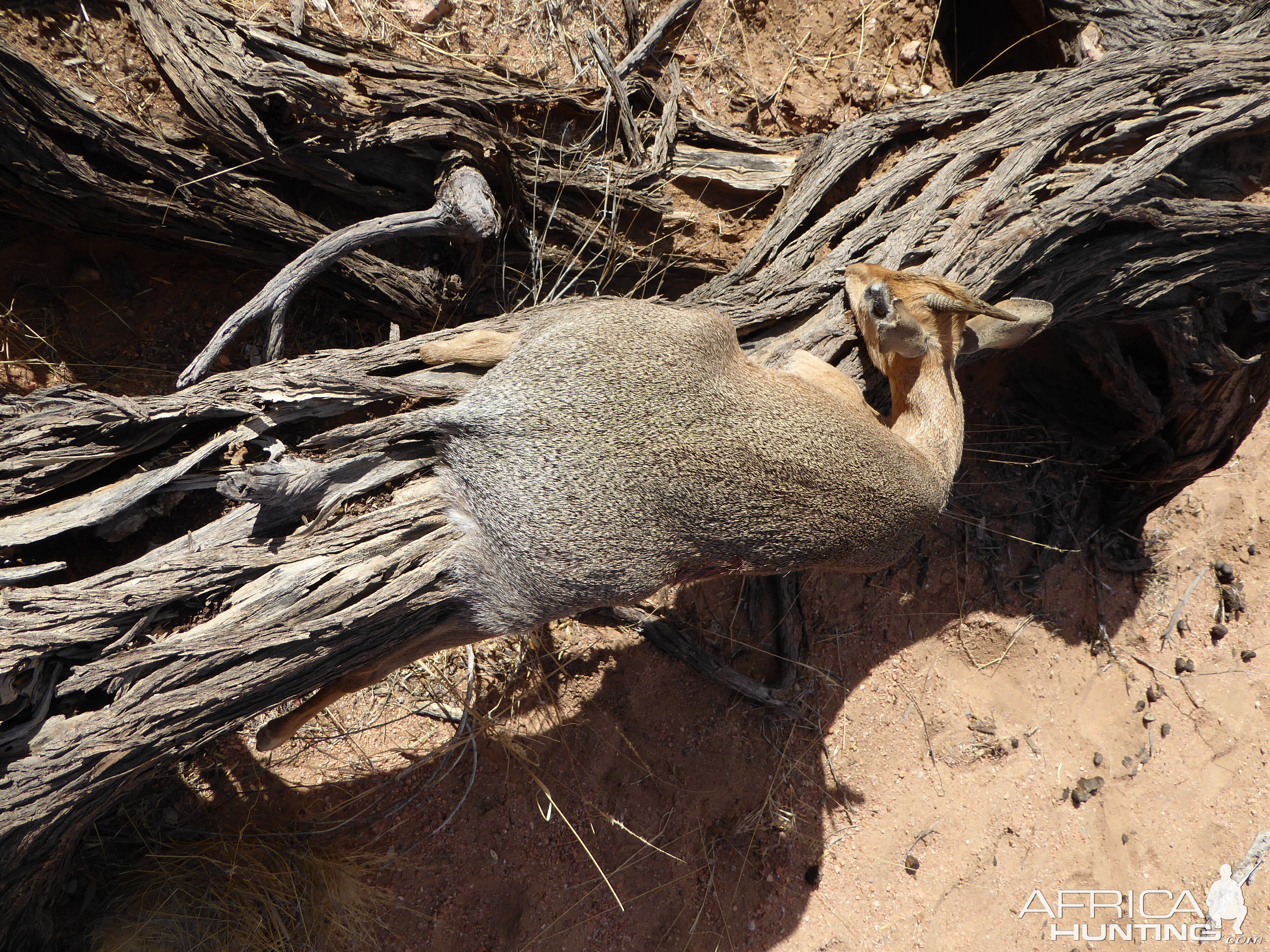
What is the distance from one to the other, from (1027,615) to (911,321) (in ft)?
8.63

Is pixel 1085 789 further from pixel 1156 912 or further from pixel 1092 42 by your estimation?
pixel 1092 42

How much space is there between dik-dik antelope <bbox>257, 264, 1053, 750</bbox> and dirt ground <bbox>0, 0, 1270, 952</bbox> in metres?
1.07

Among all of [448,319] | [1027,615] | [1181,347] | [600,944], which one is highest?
[448,319]

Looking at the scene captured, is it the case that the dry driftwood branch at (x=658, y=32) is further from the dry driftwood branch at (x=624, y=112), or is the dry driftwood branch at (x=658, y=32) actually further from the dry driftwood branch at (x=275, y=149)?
the dry driftwood branch at (x=275, y=149)

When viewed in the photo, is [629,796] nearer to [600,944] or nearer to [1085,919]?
[600,944]

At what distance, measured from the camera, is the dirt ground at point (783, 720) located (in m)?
3.59

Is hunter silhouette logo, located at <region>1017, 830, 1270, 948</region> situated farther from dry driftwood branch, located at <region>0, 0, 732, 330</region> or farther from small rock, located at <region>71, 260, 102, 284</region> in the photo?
small rock, located at <region>71, 260, 102, 284</region>

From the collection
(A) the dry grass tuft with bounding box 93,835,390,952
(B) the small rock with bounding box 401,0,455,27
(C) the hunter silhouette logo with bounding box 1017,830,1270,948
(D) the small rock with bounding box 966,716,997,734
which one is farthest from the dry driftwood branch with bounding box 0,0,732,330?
(C) the hunter silhouette logo with bounding box 1017,830,1270,948

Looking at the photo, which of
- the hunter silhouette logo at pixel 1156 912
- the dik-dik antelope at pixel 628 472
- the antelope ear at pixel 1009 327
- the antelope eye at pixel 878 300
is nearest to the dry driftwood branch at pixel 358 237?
the dik-dik antelope at pixel 628 472

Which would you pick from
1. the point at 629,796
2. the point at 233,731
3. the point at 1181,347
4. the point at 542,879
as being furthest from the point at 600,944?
the point at 1181,347

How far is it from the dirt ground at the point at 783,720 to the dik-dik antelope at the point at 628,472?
107 cm

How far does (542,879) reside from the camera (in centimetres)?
374

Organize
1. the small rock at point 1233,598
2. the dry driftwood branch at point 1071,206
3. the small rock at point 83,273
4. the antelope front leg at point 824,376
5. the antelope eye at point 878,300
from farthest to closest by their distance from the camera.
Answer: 1. the small rock at point 1233,598
2. the dry driftwood branch at point 1071,206
3. the small rock at point 83,273
4. the antelope front leg at point 824,376
5. the antelope eye at point 878,300

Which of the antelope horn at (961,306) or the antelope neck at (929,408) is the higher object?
the antelope horn at (961,306)
